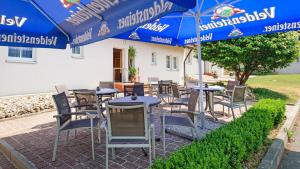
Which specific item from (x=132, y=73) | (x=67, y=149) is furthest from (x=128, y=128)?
(x=132, y=73)

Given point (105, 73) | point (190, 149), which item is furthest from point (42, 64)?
point (190, 149)

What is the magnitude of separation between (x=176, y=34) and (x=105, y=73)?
6308 mm

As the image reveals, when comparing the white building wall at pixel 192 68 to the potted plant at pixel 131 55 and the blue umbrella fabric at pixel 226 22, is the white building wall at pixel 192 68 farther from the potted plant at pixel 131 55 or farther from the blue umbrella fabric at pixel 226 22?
the blue umbrella fabric at pixel 226 22

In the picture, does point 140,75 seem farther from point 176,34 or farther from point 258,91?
point 176,34

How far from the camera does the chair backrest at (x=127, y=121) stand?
3223 millimetres

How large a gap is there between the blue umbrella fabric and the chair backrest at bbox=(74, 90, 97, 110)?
1.57 m

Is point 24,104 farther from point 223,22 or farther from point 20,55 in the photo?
point 223,22

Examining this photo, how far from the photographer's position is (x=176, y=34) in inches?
258

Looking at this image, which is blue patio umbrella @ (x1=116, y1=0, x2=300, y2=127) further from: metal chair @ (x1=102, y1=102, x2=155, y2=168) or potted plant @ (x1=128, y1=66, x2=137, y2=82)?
potted plant @ (x1=128, y1=66, x2=137, y2=82)

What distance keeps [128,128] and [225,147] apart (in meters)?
1.41

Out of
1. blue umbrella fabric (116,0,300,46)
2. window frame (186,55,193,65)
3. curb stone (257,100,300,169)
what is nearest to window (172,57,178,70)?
window frame (186,55,193,65)

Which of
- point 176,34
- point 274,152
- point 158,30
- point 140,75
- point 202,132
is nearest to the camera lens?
point 274,152

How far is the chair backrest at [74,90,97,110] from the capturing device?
5.46 metres

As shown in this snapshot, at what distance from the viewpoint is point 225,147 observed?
125 inches
